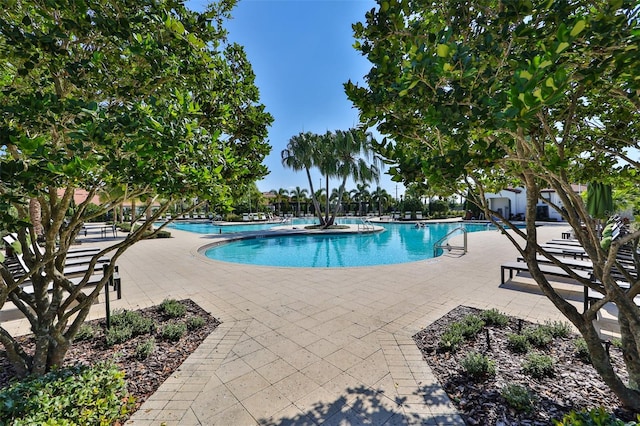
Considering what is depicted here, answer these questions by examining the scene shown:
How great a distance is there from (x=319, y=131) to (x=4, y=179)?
22141mm

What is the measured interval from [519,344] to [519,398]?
4.07 feet

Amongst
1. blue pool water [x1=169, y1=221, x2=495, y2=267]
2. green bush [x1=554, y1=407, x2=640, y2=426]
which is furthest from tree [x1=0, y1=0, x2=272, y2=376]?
blue pool water [x1=169, y1=221, x2=495, y2=267]

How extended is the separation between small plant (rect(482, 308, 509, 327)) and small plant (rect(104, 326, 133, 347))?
5361 mm

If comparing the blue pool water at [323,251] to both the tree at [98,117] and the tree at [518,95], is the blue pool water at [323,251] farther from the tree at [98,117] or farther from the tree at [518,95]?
the tree at [518,95]

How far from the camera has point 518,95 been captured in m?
1.23

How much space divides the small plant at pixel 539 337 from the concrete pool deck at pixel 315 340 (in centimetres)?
97

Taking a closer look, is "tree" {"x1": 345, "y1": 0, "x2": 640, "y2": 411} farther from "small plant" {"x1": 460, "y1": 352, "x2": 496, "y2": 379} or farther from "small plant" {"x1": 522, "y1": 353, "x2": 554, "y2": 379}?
"small plant" {"x1": 460, "y1": 352, "x2": 496, "y2": 379}

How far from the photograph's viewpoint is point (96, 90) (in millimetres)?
2732

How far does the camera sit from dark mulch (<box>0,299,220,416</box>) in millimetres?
2992

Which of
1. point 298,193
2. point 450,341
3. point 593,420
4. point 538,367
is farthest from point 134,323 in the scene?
point 298,193

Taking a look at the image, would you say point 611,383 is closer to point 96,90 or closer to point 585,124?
point 585,124

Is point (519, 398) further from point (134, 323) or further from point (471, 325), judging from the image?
point (134, 323)

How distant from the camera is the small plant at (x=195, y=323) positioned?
437cm

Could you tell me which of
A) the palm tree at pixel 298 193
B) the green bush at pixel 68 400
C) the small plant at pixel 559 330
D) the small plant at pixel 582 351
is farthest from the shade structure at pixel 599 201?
the palm tree at pixel 298 193
